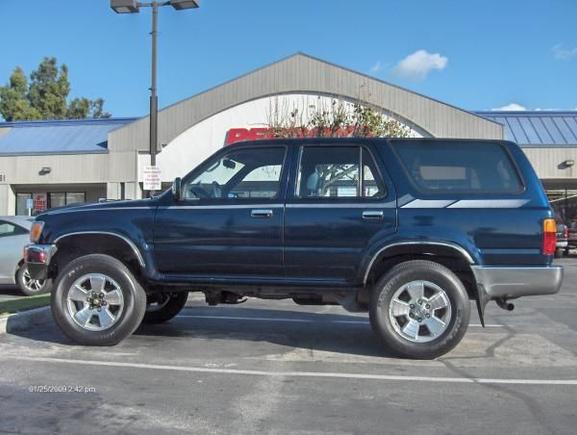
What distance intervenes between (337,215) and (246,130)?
71.7 ft

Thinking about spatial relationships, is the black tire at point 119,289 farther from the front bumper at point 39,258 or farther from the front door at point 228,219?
the front door at point 228,219

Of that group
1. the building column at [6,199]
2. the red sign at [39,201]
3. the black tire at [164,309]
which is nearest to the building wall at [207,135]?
the red sign at [39,201]

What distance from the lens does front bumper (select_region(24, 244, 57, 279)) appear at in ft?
21.7

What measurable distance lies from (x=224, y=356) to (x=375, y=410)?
2.10 metres

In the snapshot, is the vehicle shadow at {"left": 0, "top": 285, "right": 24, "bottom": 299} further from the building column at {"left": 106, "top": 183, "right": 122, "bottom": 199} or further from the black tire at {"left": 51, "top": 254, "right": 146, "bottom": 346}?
the building column at {"left": 106, "top": 183, "right": 122, "bottom": 199}

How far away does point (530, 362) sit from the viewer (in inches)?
242

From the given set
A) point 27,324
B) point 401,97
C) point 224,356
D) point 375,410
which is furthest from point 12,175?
point 375,410

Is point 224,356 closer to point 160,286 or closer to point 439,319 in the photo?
point 160,286

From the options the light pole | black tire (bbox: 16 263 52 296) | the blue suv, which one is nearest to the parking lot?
the blue suv

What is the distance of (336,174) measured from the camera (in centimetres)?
641

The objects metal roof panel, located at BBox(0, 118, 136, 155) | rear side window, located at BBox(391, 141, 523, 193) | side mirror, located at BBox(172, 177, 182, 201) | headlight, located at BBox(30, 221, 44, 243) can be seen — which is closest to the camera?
rear side window, located at BBox(391, 141, 523, 193)

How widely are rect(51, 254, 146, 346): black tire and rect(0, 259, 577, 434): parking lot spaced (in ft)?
0.45

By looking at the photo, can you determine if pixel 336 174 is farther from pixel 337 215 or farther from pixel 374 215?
pixel 374 215

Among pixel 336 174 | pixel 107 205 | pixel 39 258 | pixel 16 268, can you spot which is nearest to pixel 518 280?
pixel 336 174
